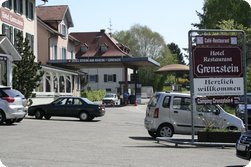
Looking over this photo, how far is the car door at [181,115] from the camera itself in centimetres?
1767

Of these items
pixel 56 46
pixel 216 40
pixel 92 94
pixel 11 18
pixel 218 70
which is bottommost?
pixel 92 94

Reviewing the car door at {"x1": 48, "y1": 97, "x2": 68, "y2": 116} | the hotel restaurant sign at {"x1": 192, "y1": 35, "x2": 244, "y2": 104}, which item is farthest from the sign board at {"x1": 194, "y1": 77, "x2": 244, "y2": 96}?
the car door at {"x1": 48, "y1": 97, "x2": 68, "y2": 116}

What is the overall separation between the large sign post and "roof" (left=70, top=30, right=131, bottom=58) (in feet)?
218

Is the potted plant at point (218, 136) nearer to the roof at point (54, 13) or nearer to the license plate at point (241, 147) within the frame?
the license plate at point (241, 147)

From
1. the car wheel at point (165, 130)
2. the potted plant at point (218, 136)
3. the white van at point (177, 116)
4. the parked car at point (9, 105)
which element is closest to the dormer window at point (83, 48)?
the parked car at point (9, 105)

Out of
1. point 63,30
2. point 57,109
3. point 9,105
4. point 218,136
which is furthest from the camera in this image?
point 63,30

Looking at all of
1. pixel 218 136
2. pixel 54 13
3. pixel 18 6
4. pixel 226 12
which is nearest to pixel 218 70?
pixel 218 136

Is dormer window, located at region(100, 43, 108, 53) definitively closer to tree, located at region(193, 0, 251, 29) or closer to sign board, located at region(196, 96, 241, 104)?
tree, located at region(193, 0, 251, 29)

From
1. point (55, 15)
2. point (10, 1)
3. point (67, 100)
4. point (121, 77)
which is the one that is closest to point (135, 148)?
point (67, 100)

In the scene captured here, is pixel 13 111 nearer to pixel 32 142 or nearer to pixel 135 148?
pixel 32 142

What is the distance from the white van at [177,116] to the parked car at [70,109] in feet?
38.1

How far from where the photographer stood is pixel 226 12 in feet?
228

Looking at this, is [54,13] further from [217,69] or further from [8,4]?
[217,69]

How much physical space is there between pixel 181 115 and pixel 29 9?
1076 inches
